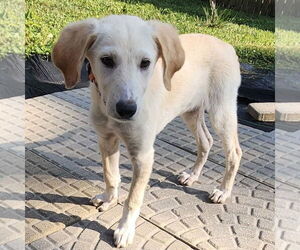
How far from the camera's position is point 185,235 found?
2848 mm

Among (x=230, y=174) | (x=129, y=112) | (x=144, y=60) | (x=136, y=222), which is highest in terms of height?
(x=144, y=60)

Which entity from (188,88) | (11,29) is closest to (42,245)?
(188,88)

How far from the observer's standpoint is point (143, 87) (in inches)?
93.8

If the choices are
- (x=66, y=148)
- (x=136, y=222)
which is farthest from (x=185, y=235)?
(x=66, y=148)

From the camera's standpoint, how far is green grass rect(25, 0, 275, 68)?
727 cm

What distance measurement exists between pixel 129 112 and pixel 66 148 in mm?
1727

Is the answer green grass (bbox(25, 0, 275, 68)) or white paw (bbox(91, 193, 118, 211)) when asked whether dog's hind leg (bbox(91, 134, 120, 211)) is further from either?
green grass (bbox(25, 0, 275, 68))

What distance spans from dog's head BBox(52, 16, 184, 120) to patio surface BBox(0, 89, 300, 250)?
38.0 inches

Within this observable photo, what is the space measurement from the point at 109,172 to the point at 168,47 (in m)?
1.01

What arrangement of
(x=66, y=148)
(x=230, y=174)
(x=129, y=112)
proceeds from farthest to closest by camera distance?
(x=66, y=148), (x=230, y=174), (x=129, y=112)

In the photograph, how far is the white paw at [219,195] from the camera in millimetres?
3236

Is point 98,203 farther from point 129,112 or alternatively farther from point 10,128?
point 10,128

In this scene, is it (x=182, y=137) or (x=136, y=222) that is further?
(x=182, y=137)

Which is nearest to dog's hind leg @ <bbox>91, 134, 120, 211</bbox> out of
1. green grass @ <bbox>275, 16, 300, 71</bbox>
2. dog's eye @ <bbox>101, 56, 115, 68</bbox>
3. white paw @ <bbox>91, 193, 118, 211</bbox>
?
white paw @ <bbox>91, 193, 118, 211</bbox>
